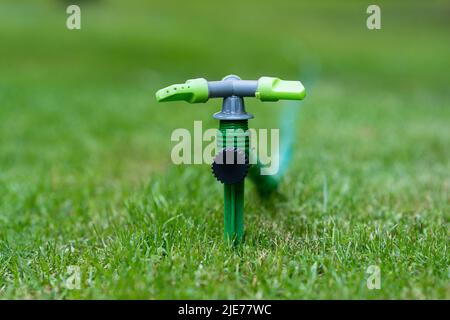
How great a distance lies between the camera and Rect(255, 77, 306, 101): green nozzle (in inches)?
101

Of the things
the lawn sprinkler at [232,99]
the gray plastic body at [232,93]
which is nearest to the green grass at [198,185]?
the lawn sprinkler at [232,99]

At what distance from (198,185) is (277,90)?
1.46 m

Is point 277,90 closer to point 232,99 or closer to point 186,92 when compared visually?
point 232,99

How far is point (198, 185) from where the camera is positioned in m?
3.93

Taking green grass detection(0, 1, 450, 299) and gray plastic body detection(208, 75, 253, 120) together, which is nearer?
green grass detection(0, 1, 450, 299)

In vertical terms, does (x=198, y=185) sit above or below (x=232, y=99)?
below

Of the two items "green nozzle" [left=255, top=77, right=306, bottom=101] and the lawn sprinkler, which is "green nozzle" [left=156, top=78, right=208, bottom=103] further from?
"green nozzle" [left=255, top=77, right=306, bottom=101]

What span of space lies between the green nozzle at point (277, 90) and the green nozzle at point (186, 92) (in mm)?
215

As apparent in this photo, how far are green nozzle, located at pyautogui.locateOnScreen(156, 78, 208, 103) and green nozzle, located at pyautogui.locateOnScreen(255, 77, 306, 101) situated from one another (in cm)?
22

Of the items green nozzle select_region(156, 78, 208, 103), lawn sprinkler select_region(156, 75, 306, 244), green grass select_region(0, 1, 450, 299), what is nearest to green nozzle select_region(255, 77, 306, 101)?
lawn sprinkler select_region(156, 75, 306, 244)

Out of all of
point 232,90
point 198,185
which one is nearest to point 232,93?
point 232,90

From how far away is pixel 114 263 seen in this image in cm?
259

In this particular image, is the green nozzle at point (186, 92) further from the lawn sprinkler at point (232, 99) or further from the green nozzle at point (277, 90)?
the green nozzle at point (277, 90)
